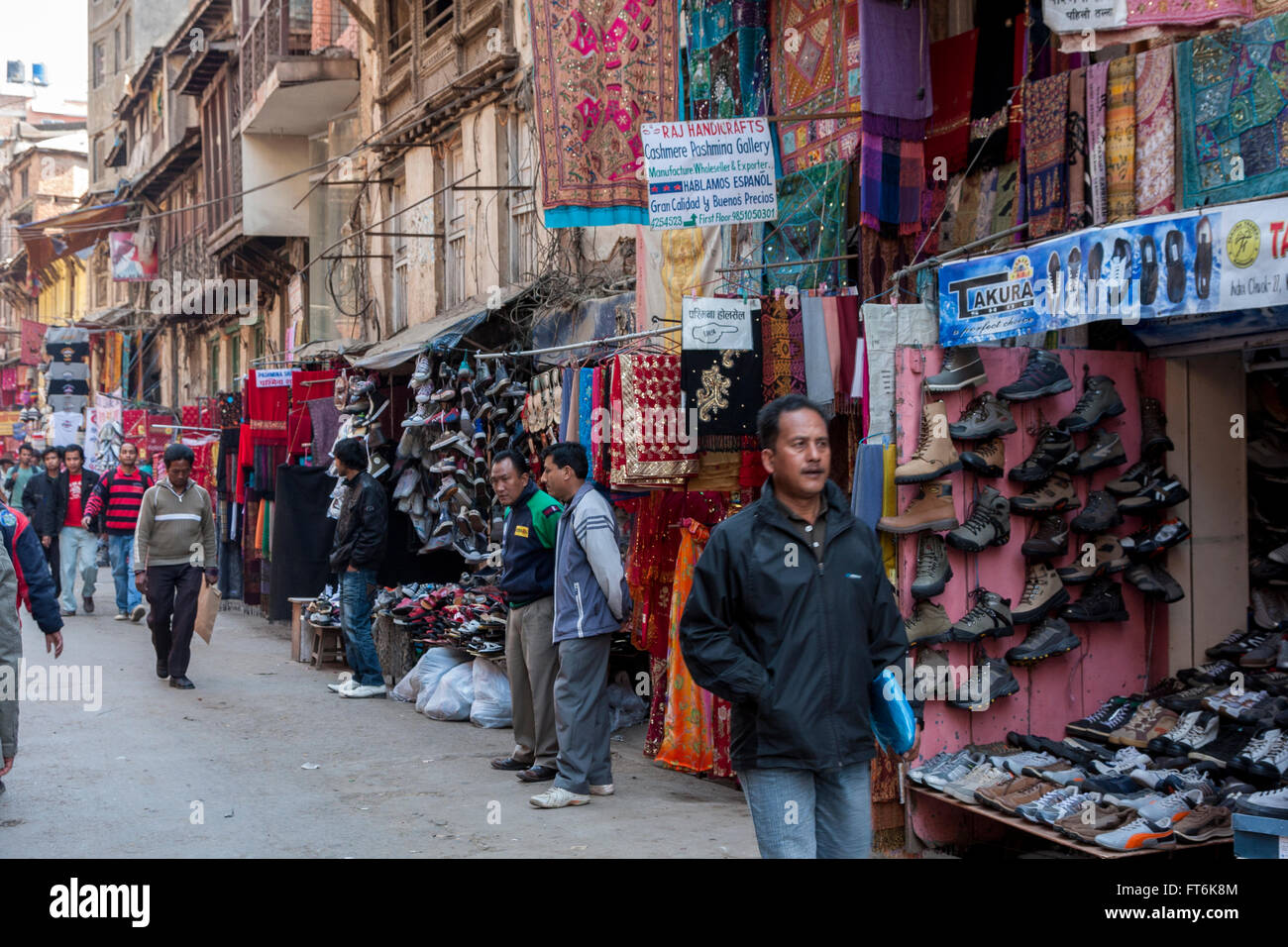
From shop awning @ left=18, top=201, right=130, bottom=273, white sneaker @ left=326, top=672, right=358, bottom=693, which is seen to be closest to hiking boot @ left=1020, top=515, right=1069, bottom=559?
white sneaker @ left=326, top=672, right=358, bottom=693

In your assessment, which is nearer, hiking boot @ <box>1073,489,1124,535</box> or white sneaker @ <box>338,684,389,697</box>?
hiking boot @ <box>1073,489,1124,535</box>

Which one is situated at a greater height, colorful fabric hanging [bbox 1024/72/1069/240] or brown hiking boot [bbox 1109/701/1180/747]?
colorful fabric hanging [bbox 1024/72/1069/240]

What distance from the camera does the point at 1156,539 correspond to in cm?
689

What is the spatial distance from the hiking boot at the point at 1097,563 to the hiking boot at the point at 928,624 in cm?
81

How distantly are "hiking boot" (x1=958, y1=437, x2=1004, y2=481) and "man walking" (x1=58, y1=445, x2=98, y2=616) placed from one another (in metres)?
13.0

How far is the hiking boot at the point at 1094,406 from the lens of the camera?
688 cm

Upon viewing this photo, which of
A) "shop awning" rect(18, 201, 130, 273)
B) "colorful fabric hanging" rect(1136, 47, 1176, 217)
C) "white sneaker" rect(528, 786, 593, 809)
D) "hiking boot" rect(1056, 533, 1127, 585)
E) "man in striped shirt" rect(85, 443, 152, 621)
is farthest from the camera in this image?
"shop awning" rect(18, 201, 130, 273)

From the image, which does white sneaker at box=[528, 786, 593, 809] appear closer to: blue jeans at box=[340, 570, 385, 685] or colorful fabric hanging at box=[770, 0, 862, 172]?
blue jeans at box=[340, 570, 385, 685]

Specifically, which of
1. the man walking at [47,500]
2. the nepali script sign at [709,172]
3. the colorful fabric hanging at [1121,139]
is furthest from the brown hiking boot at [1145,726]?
the man walking at [47,500]

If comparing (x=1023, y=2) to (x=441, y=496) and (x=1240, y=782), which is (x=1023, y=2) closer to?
(x=1240, y=782)

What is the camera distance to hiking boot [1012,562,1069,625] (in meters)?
6.82

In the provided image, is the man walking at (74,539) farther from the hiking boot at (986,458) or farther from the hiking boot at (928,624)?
the hiking boot at (986,458)

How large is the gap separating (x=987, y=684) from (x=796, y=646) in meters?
3.01
